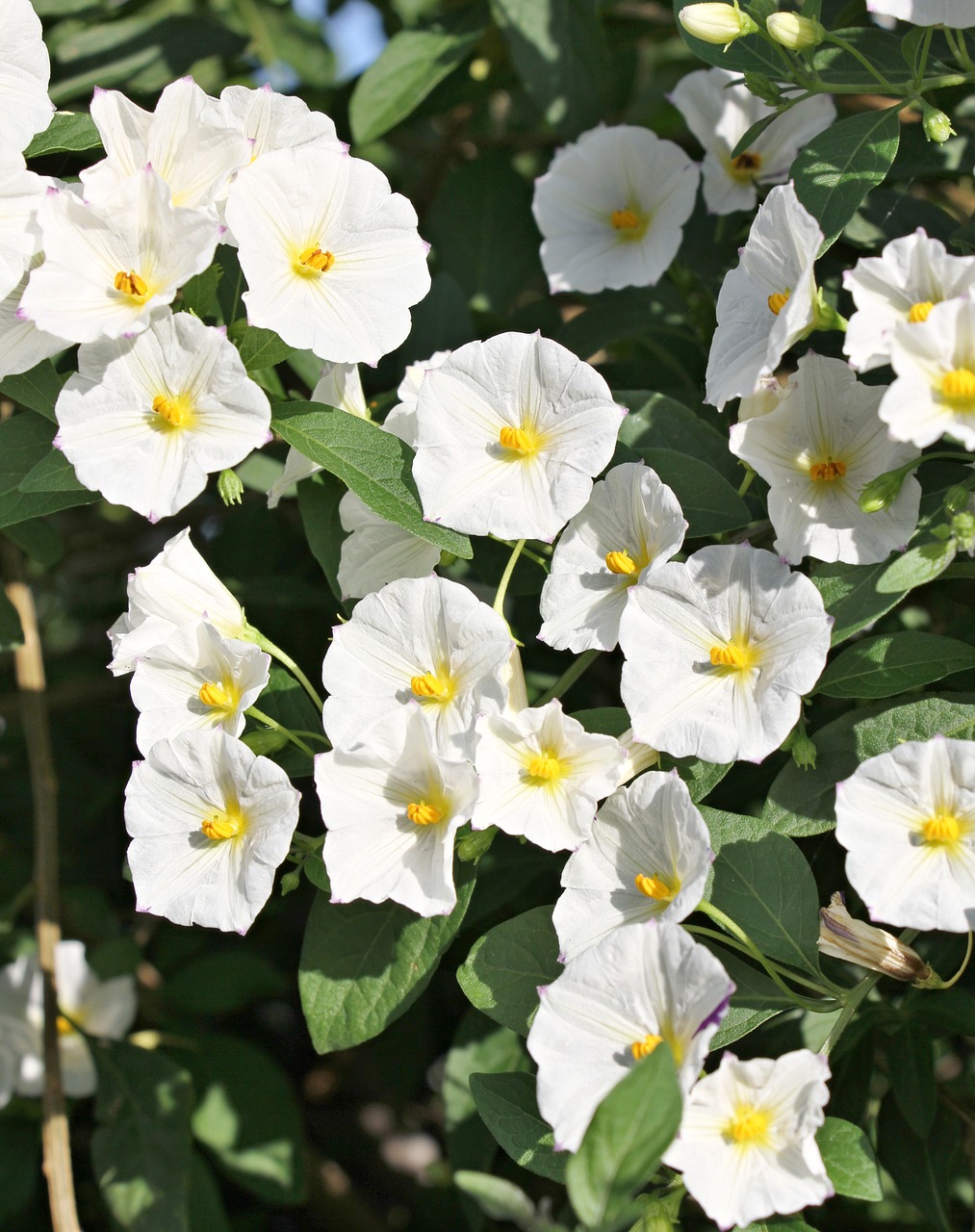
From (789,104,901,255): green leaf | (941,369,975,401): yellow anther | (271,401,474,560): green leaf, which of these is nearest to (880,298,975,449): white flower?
(941,369,975,401): yellow anther

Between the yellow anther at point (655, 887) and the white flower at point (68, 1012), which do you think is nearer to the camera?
the yellow anther at point (655, 887)

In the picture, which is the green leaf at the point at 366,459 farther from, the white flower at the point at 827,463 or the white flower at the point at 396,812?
the white flower at the point at 827,463

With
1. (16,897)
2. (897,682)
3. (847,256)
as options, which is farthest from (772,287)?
(16,897)

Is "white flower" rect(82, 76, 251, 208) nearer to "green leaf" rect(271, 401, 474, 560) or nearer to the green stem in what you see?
"green leaf" rect(271, 401, 474, 560)

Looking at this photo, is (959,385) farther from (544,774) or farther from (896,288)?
(544,774)

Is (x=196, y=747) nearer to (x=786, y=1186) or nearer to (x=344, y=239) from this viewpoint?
(x=344, y=239)

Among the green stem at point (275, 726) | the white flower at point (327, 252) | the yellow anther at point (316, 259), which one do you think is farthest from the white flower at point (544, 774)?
the yellow anther at point (316, 259)
